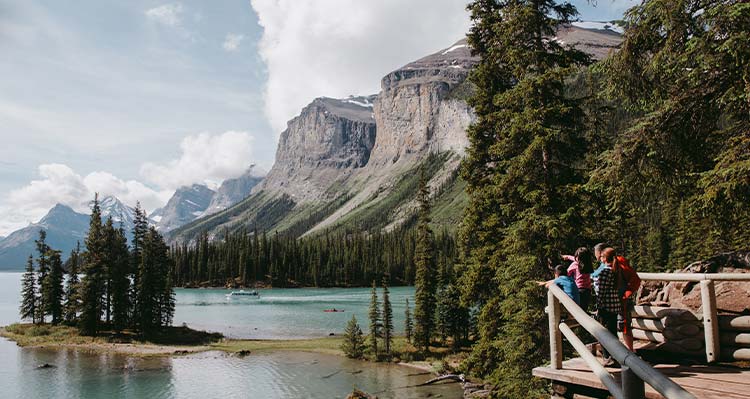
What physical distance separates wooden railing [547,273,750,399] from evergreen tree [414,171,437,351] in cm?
4036

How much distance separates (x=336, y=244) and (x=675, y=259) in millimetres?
126246

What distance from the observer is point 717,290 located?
9695 millimetres

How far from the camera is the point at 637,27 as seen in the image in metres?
11.5

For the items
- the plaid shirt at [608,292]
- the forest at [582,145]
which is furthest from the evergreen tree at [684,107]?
the plaid shirt at [608,292]

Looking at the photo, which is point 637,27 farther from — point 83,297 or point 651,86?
point 83,297

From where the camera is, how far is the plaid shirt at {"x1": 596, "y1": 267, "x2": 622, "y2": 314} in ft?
29.1

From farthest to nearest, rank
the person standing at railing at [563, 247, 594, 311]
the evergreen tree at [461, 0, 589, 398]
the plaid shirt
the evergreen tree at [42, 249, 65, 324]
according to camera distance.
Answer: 1. the evergreen tree at [42, 249, 65, 324]
2. the evergreen tree at [461, 0, 589, 398]
3. the person standing at railing at [563, 247, 594, 311]
4. the plaid shirt

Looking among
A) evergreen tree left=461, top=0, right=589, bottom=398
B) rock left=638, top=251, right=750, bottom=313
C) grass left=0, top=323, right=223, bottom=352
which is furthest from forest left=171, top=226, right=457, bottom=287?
rock left=638, top=251, right=750, bottom=313

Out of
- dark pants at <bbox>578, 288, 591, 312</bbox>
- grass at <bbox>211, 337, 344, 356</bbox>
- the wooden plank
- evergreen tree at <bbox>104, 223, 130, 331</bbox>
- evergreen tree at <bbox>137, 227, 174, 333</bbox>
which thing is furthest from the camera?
evergreen tree at <bbox>137, 227, 174, 333</bbox>

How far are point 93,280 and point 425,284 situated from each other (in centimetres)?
4238

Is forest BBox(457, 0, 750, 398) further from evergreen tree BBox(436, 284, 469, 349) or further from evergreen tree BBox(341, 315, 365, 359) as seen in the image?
evergreen tree BBox(341, 315, 365, 359)

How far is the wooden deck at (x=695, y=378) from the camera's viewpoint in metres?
6.31

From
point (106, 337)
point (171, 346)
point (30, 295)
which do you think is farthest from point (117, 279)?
point (30, 295)

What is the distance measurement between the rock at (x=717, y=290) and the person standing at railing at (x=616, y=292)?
1.62 m
